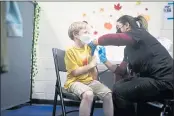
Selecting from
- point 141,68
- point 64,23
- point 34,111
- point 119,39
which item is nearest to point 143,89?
point 141,68

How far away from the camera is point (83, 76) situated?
4.17 feet

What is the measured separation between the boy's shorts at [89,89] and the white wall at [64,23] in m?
0.74

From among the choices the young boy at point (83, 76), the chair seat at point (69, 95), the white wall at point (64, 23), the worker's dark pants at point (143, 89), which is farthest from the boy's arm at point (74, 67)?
the white wall at point (64, 23)

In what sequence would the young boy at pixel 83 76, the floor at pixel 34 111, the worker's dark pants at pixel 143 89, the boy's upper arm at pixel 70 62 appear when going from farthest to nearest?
1. the floor at pixel 34 111
2. the boy's upper arm at pixel 70 62
3. the young boy at pixel 83 76
4. the worker's dark pants at pixel 143 89

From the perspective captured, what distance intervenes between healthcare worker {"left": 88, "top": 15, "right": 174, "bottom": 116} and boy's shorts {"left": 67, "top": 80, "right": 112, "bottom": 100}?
0.06 meters

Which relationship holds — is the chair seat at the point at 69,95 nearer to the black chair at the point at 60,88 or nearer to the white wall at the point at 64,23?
the black chair at the point at 60,88

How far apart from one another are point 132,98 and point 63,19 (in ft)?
3.75

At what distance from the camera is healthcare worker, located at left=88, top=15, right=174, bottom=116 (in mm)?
1054

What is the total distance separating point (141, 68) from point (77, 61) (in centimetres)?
35

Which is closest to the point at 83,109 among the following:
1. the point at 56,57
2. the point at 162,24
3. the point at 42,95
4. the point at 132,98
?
the point at 132,98

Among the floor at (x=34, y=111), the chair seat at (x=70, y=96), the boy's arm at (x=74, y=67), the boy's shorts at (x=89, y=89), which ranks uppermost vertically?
the boy's arm at (x=74, y=67)

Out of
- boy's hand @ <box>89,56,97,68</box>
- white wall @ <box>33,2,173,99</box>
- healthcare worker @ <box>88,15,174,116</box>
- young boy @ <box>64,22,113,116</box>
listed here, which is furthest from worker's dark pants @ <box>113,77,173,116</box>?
white wall @ <box>33,2,173,99</box>

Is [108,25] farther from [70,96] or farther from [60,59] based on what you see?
[70,96]

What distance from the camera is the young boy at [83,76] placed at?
1148 mm
